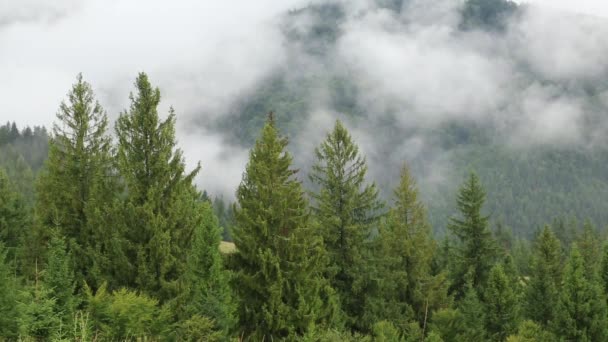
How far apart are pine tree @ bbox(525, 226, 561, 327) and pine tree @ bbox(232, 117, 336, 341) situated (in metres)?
23.5

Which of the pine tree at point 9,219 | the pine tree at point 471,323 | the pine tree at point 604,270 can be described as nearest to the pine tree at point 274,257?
the pine tree at point 471,323

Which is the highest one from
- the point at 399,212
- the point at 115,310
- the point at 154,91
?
the point at 154,91

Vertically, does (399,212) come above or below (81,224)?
above

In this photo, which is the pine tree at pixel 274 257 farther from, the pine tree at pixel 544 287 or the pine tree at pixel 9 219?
the pine tree at pixel 9 219

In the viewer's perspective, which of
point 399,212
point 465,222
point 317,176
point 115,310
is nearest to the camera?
point 115,310

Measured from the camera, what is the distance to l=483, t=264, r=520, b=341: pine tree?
3581 centimetres

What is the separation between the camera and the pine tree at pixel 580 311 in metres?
31.9

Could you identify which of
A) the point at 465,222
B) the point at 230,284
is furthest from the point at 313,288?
the point at 465,222

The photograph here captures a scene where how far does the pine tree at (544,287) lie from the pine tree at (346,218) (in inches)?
690

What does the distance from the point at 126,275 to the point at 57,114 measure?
10.8 metres

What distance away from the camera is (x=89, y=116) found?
91.4 feet

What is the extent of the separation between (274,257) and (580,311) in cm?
2191

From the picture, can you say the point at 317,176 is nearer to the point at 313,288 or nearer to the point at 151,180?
the point at 313,288

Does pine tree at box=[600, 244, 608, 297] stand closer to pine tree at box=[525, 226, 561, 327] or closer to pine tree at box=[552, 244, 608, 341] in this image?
pine tree at box=[552, 244, 608, 341]
